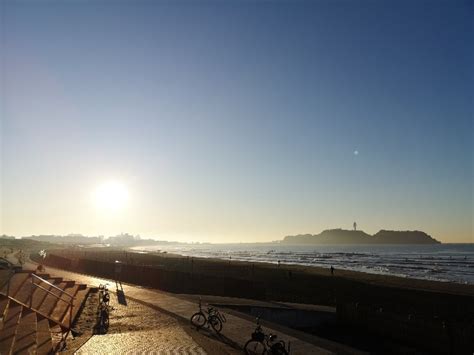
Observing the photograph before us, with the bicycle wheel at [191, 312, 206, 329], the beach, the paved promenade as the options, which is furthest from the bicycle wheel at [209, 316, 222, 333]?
the beach

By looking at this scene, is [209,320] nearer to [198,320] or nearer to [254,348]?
[198,320]

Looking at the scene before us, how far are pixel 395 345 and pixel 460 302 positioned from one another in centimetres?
2132

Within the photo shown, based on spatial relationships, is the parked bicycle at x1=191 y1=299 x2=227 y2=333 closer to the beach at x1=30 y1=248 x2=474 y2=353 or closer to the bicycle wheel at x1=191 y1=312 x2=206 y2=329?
the bicycle wheel at x1=191 y1=312 x2=206 y2=329

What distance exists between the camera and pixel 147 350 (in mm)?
12094

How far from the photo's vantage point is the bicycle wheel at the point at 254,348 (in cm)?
1194

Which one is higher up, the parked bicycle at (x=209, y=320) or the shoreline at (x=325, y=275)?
the parked bicycle at (x=209, y=320)

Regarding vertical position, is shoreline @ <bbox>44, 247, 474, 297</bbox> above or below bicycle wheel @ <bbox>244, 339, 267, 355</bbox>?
below

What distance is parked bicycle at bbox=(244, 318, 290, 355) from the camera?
36.1 ft

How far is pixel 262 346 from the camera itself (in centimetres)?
1258

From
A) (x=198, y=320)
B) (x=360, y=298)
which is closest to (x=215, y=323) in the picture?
(x=198, y=320)

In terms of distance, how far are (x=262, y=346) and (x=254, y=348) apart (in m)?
0.55

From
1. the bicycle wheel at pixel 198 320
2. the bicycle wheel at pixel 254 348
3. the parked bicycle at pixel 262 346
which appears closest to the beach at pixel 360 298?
the parked bicycle at pixel 262 346

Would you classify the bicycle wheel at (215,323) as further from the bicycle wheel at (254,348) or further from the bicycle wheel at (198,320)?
the bicycle wheel at (254,348)

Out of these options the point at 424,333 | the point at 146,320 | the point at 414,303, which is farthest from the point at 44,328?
the point at 414,303
